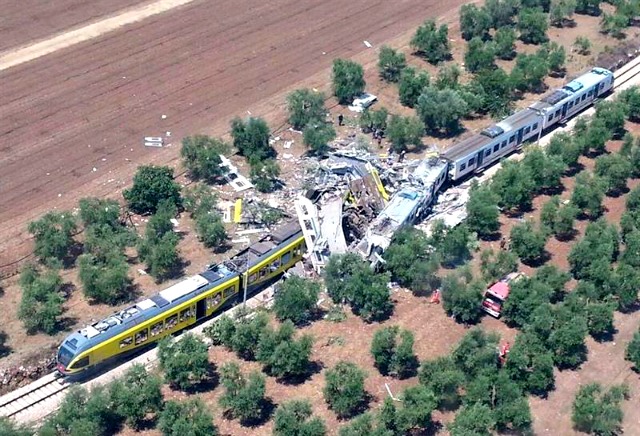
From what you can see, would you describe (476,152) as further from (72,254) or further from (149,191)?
(72,254)

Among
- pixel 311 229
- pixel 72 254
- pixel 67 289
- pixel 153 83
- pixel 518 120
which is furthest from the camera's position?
pixel 153 83

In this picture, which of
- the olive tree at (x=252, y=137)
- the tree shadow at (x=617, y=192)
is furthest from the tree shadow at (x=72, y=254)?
the tree shadow at (x=617, y=192)

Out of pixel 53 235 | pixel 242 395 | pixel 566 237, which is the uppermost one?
pixel 53 235

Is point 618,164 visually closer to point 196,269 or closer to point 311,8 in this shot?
point 196,269

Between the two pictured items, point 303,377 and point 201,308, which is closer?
point 303,377

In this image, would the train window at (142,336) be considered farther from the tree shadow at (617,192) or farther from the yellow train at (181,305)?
the tree shadow at (617,192)

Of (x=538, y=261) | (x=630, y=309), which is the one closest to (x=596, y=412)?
(x=630, y=309)
